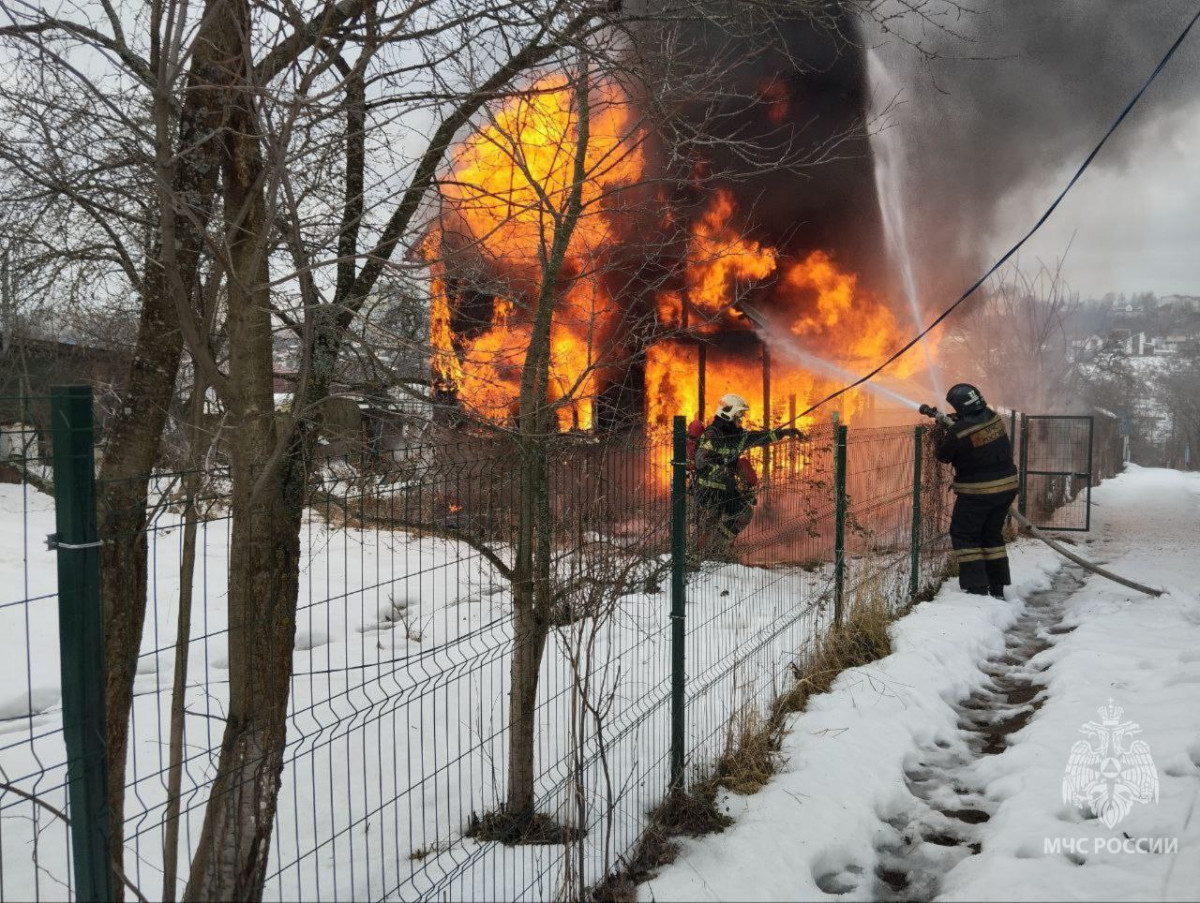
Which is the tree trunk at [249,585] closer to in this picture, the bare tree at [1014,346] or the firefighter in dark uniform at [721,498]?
the firefighter in dark uniform at [721,498]

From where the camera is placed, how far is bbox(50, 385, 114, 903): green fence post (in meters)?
2.21

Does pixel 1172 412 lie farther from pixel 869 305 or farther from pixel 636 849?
pixel 636 849

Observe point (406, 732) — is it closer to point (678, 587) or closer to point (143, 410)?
point (678, 587)

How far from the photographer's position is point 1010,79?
1798cm

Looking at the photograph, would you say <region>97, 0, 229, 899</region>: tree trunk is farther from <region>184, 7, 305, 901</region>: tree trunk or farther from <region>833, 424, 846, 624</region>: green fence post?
<region>833, 424, 846, 624</region>: green fence post

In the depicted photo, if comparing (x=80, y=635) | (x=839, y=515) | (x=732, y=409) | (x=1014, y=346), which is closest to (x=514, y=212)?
(x=80, y=635)

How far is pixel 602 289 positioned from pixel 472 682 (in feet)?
10.4

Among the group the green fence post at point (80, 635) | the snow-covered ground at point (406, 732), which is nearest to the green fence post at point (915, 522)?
the snow-covered ground at point (406, 732)

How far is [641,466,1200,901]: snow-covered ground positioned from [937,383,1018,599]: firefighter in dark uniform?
100 centimetres

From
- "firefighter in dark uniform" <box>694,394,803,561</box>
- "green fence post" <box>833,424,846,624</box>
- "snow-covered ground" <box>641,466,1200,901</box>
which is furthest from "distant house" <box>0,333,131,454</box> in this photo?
"green fence post" <box>833,424,846,624</box>

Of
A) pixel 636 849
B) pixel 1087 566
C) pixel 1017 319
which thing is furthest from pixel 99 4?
pixel 1017 319

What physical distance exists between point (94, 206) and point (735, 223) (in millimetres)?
12145
